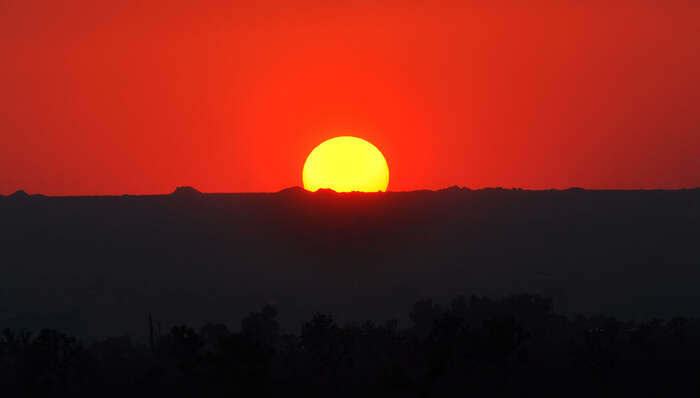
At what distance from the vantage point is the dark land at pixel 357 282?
1935 inches

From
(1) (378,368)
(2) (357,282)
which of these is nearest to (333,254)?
(2) (357,282)

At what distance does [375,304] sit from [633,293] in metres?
19.3

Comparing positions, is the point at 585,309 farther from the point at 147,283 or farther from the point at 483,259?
the point at 147,283

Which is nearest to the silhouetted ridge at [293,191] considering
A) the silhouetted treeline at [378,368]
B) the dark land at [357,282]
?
the dark land at [357,282]

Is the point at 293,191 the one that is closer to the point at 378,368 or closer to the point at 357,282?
the point at 357,282

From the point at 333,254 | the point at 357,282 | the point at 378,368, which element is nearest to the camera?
the point at 378,368

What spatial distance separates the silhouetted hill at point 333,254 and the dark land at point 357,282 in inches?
8.6

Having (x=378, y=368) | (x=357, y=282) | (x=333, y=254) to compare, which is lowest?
(x=378, y=368)

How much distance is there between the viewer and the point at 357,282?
339 ft

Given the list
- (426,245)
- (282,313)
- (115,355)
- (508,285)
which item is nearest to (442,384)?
(115,355)

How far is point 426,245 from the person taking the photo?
366 ft

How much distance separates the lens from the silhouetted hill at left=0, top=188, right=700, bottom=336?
3755 inches

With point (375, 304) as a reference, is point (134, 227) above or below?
above

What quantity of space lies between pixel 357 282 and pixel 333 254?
838cm
